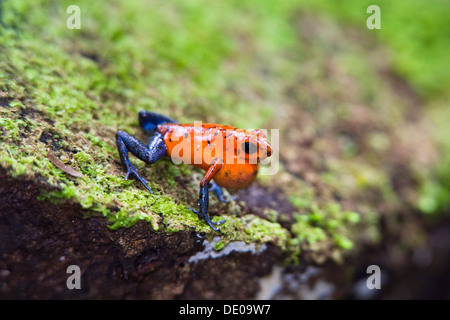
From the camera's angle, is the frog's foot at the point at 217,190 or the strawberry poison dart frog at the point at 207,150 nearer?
the strawberry poison dart frog at the point at 207,150

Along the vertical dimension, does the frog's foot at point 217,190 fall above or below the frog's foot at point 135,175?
below

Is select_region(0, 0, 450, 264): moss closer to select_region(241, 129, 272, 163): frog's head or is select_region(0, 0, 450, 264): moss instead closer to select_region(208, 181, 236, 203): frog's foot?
select_region(208, 181, 236, 203): frog's foot

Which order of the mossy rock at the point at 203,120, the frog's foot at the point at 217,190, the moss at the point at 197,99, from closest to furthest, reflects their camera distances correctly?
the mossy rock at the point at 203,120, the moss at the point at 197,99, the frog's foot at the point at 217,190

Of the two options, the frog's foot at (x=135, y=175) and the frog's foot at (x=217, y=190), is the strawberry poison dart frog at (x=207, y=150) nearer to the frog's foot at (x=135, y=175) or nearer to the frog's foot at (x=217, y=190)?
the frog's foot at (x=135, y=175)

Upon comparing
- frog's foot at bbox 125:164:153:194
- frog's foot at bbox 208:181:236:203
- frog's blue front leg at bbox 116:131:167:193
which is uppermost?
frog's blue front leg at bbox 116:131:167:193

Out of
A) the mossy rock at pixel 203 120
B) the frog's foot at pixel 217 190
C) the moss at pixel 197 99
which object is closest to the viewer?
the mossy rock at pixel 203 120

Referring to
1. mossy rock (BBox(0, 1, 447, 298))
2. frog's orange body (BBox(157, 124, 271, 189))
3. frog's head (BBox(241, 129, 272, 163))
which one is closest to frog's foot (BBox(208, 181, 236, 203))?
mossy rock (BBox(0, 1, 447, 298))

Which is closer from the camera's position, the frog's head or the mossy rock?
the mossy rock

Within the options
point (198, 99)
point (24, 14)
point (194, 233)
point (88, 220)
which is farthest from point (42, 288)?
point (24, 14)

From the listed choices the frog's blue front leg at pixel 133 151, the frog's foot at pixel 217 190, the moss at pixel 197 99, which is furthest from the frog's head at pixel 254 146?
the frog's blue front leg at pixel 133 151

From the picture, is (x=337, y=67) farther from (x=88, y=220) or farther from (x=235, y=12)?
(x=88, y=220)
